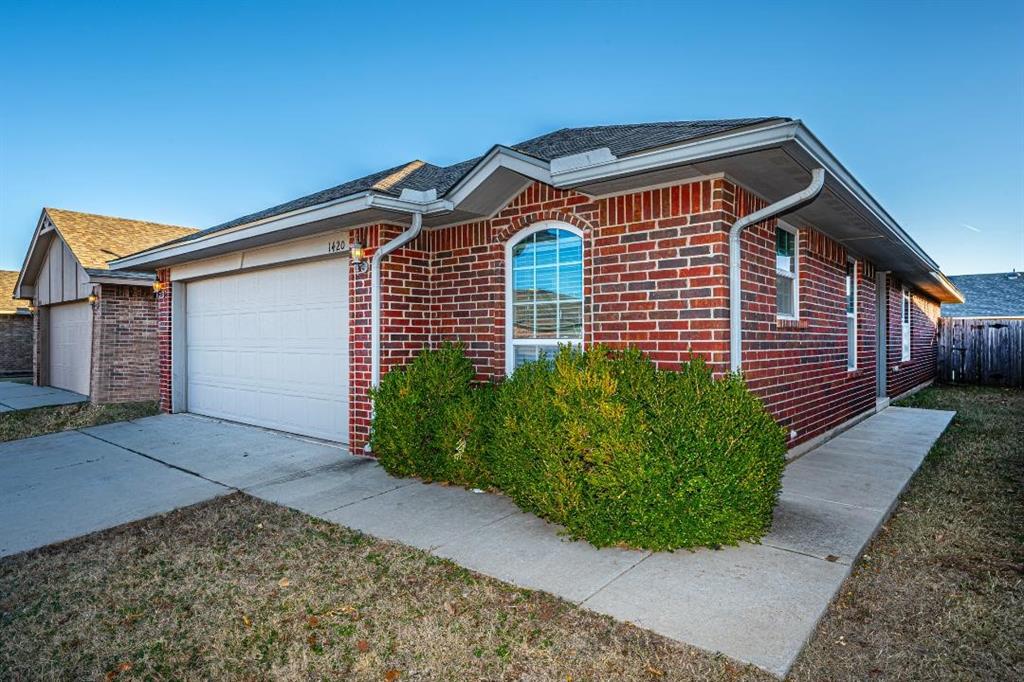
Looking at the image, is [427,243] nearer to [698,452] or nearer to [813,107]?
[698,452]

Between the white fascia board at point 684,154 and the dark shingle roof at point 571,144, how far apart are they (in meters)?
0.06

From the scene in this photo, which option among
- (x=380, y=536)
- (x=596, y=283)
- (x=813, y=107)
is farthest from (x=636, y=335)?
(x=813, y=107)

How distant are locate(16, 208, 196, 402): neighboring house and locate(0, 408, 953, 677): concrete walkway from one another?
14.8ft

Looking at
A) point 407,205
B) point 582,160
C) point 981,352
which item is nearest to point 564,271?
point 582,160

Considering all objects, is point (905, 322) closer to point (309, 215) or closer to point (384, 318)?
point (384, 318)

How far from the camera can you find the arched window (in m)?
5.74

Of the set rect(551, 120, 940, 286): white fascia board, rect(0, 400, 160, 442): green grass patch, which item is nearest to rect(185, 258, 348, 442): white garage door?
rect(0, 400, 160, 442): green grass patch

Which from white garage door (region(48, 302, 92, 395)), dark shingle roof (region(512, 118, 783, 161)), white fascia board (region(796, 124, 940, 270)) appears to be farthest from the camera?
white garage door (region(48, 302, 92, 395))

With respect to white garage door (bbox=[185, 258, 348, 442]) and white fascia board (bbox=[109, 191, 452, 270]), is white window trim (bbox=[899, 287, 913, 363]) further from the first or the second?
white garage door (bbox=[185, 258, 348, 442])

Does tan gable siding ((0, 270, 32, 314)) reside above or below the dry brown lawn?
above

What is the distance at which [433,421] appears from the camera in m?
5.60

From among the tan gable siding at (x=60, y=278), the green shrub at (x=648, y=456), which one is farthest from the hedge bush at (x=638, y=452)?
the tan gable siding at (x=60, y=278)

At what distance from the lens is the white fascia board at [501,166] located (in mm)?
5148

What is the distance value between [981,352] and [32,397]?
26.2 metres
